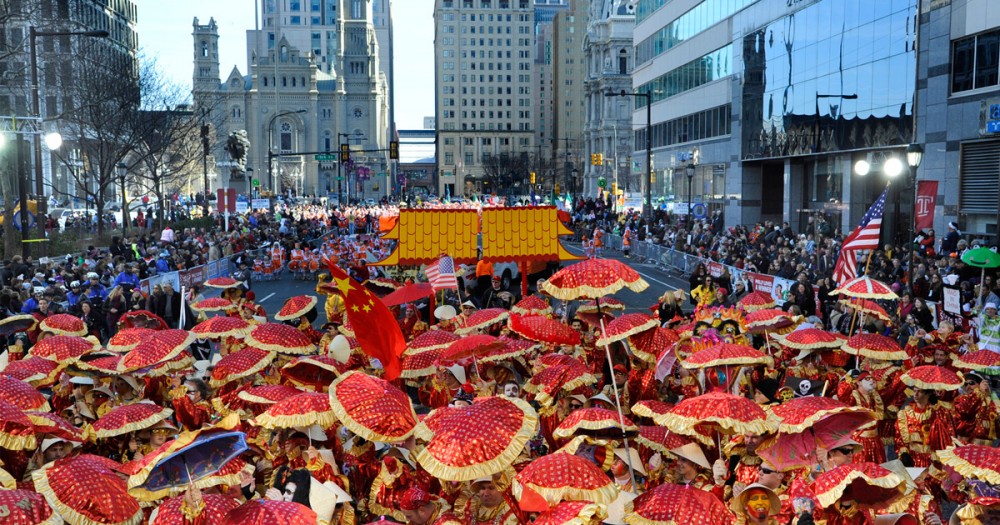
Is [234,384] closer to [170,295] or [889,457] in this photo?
[889,457]

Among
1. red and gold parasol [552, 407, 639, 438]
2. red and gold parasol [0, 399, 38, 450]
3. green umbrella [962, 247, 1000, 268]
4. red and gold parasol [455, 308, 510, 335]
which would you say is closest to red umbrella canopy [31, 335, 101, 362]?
red and gold parasol [0, 399, 38, 450]

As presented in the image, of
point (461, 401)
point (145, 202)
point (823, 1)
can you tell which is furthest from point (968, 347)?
point (145, 202)

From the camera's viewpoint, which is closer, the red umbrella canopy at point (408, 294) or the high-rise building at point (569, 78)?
the red umbrella canopy at point (408, 294)

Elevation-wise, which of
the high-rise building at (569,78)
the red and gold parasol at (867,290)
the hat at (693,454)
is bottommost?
the hat at (693,454)

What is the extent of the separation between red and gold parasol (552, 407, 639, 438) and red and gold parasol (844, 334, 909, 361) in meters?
3.91

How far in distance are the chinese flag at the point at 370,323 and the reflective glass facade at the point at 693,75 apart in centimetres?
3869

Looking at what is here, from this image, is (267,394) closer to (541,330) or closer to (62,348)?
(541,330)

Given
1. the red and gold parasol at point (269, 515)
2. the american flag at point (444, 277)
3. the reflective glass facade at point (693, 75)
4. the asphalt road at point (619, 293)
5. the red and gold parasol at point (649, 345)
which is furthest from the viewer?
the reflective glass facade at point (693, 75)

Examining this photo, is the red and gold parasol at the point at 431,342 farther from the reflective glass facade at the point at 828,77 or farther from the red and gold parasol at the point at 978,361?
the reflective glass facade at the point at 828,77

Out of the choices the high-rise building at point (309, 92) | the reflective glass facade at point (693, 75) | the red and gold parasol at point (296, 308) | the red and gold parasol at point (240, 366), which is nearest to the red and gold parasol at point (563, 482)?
the red and gold parasol at point (240, 366)

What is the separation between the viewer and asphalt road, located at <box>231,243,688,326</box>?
26.8m

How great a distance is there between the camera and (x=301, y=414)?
7.30 metres

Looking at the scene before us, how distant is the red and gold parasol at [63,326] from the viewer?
495 inches

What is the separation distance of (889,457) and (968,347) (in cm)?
214
